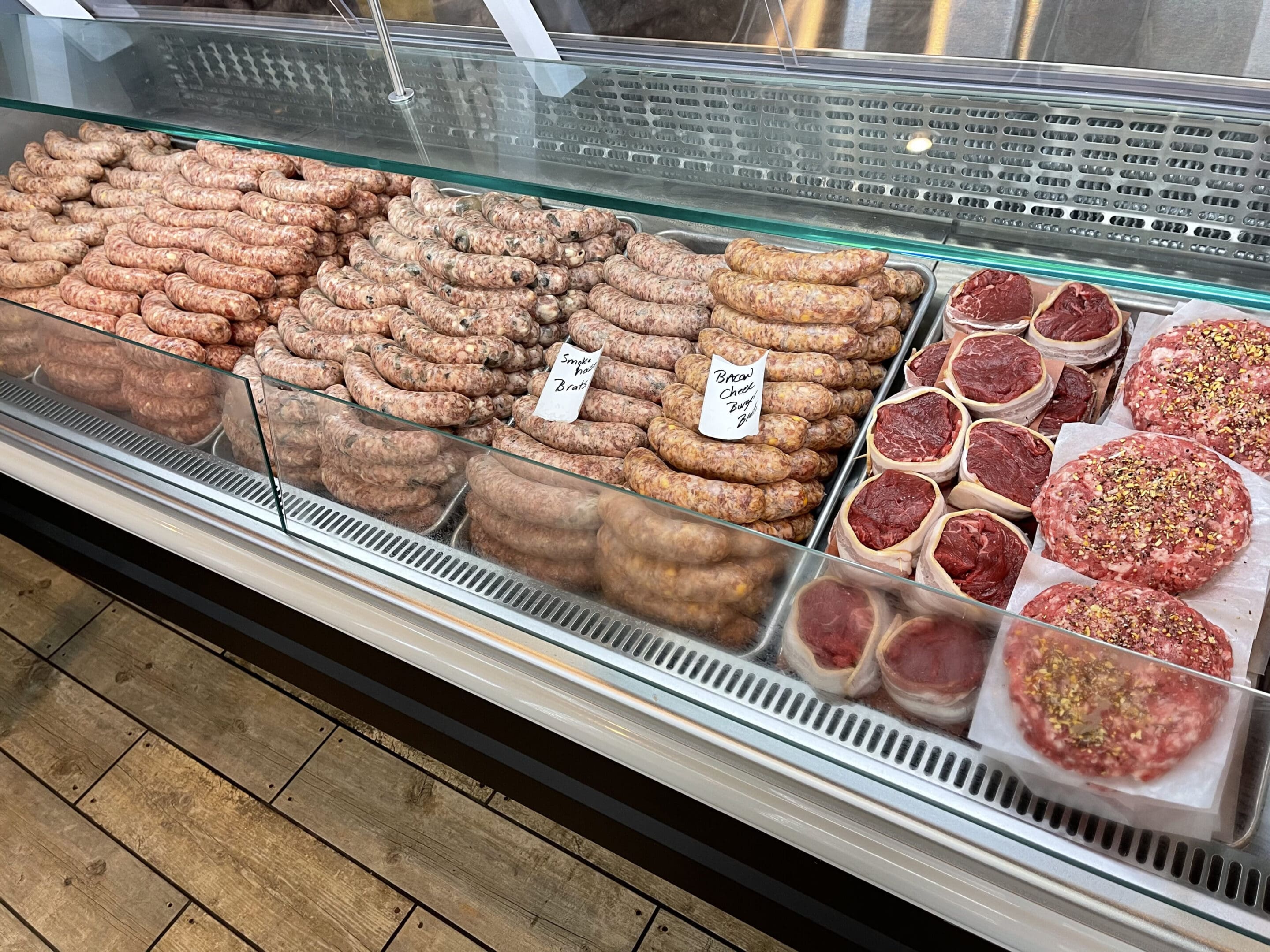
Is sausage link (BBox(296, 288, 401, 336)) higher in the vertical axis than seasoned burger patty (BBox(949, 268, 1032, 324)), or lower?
lower

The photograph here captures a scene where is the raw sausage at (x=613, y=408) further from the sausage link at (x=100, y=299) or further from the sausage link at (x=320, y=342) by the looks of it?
the sausage link at (x=100, y=299)

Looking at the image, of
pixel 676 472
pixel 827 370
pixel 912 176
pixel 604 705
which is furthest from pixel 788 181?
pixel 604 705

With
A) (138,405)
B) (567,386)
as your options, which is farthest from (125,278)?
(567,386)

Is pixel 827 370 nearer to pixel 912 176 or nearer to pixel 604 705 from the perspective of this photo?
pixel 912 176

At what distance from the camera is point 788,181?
1815 mm

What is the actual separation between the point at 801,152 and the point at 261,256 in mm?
1756

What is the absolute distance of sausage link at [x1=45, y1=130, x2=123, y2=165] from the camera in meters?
3.46

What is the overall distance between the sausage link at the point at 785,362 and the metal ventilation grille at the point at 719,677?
70cm

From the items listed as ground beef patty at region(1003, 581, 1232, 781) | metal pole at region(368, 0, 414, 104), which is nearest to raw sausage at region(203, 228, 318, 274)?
metal pole at region(368, 0, 414, 104)

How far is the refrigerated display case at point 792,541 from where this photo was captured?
1.42 m

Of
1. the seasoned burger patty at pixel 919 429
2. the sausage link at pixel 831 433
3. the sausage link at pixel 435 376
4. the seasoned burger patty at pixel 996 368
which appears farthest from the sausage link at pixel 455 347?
the seasoned burger patty at pixel 996 368

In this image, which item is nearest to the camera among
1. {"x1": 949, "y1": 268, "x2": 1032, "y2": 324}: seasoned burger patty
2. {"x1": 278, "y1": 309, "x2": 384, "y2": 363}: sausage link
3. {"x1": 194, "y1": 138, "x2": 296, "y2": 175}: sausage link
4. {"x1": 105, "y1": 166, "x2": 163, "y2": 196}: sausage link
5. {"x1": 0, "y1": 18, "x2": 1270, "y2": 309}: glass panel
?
{"x1": 0, "y1": 18, "x2": 1270, "y2": 309}: glass panel

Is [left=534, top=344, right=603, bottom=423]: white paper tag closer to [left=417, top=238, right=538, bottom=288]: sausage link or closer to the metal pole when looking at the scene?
[left=417, top=238, right=538, bottom=288]: sausage link

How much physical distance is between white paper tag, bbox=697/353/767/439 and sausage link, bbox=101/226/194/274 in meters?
1.85
